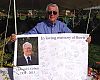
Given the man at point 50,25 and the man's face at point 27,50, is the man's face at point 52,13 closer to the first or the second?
the man at point 50,25

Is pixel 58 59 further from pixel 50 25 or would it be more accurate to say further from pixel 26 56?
pixel 50 25

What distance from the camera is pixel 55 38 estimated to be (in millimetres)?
4051

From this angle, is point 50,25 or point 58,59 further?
point 50,25

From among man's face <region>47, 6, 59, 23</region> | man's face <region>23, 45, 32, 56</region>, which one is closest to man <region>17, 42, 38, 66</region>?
man's face <region>23, 45, 32, 56</region>

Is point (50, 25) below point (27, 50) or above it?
above

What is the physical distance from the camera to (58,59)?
4.07 metres

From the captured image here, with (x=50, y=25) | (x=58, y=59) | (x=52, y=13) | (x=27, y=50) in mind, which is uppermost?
(x=52, y=13)

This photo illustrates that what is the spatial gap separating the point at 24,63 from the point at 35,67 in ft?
0.53

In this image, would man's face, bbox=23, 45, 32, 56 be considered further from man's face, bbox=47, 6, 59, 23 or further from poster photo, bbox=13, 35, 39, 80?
man's face, bbox=47, 6, 59, 23

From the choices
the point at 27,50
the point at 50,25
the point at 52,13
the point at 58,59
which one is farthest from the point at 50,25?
the point at 27,50

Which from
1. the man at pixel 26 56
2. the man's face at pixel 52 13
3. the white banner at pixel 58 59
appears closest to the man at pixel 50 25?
the man's face at pixel 52 13

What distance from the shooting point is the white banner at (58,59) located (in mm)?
3975

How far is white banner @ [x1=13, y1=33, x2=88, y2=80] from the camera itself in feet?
13.0

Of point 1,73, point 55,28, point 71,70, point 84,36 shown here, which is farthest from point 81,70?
point 1,73
